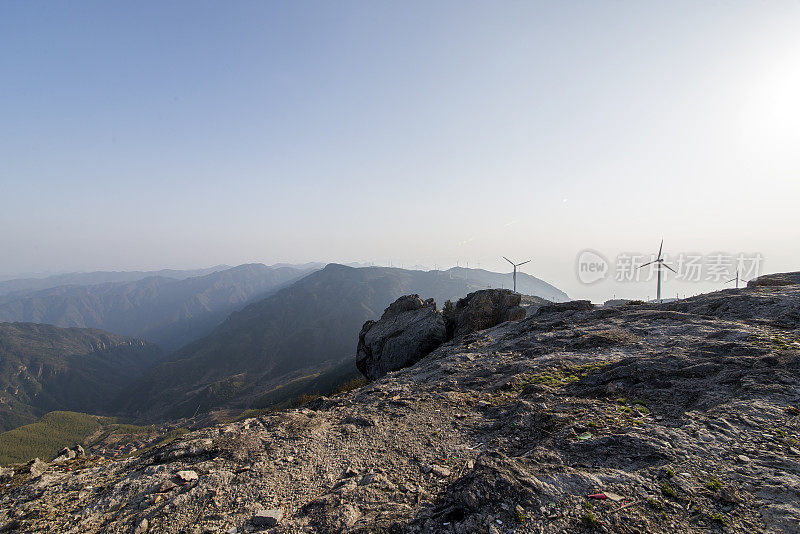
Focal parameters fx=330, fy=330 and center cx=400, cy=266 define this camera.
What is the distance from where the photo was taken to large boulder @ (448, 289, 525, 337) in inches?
1594

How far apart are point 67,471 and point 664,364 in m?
27.2

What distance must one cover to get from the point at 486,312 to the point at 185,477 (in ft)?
117

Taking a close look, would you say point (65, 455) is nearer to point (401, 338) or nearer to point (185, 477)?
point (185, 477)

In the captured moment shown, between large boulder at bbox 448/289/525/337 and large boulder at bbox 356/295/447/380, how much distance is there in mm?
2522

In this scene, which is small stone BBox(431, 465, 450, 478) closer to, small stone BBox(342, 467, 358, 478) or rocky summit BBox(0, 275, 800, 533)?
rocky summit BBox(0, 275, 800, 533)

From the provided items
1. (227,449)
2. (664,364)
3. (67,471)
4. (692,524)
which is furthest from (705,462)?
(67,471)

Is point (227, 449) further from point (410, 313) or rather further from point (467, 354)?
point (410, 313)

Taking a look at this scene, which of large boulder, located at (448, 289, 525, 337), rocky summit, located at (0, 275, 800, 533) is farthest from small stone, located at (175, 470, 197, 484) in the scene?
large boulder, located at (448, 289, 525, 337)

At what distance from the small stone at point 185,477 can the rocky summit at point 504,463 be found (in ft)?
0.36

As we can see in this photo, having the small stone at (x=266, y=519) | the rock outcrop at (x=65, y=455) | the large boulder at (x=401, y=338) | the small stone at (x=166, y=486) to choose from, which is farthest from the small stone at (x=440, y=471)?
the large boulder at (x=401, y=338)

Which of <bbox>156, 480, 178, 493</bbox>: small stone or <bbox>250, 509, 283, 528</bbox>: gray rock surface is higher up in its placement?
<bbox>250, 509, 283, 528</bbox>: gray rock surface

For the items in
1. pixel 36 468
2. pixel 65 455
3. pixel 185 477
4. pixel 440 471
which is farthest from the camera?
pixel 65 455

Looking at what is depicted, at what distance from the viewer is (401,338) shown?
132 ft

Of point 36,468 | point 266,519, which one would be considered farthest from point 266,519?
point 36,468
